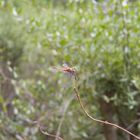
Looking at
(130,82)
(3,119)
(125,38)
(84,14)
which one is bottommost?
(3,119)

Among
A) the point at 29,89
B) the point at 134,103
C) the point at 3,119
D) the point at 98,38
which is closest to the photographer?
the point at 134,103

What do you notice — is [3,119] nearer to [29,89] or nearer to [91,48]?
[29,89]

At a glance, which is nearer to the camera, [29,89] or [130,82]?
[130,82]

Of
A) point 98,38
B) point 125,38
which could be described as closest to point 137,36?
point 125,38

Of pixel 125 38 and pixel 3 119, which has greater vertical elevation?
pixel 125 38

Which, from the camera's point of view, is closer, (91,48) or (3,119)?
(91,48)

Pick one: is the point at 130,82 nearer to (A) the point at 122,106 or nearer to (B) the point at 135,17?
(A) the point at 122,106

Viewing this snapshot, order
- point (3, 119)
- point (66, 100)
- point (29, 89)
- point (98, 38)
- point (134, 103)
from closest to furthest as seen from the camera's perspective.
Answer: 1. point (134, 103)
2. point (98, 38)
3. point (66, 100)
4. point (3, 119)
5. point (29, 89)

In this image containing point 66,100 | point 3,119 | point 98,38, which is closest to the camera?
point 98,38

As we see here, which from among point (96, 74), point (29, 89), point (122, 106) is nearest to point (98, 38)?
point (96, 74)
